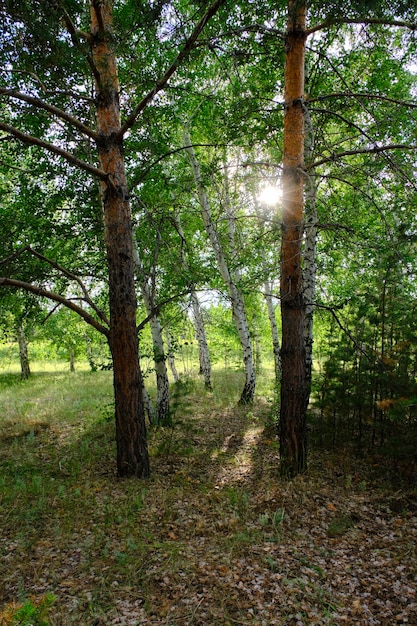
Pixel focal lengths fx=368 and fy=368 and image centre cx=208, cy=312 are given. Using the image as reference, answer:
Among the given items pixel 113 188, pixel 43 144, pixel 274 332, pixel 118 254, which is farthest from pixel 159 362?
pixel 274 332

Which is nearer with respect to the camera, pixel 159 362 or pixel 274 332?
pixel 159 362

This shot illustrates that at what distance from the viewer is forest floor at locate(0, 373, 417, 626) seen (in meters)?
3.69

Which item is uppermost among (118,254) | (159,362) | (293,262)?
(118,254)

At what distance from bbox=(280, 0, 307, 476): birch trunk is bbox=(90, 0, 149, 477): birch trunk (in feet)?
8.17

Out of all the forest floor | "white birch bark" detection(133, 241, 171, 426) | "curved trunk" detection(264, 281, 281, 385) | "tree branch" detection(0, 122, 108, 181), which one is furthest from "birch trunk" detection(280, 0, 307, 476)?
"curved trunk" detection(264, 281, 281, 385)

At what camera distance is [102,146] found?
600 centimetres

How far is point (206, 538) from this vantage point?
4.88m

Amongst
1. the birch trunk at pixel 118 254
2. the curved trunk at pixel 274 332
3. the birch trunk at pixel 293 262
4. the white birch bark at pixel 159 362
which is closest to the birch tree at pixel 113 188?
the birch trunk at pixel 118 254

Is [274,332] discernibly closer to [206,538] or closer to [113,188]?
[113,188]

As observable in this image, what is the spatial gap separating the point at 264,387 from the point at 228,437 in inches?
274

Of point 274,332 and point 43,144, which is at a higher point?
point 43,144

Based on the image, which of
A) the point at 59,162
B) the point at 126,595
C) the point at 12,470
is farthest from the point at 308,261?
the point at 12,470

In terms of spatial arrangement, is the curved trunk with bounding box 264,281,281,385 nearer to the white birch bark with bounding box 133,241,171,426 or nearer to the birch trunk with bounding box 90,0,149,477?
the white birch bark with bounding box 133,241,171,426

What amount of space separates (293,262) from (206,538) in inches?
165
